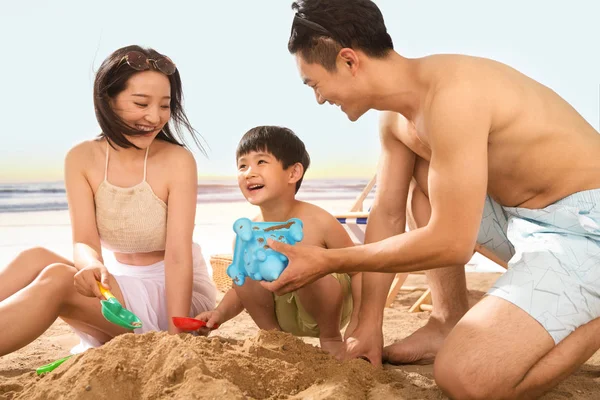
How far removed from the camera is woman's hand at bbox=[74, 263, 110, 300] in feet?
7.59

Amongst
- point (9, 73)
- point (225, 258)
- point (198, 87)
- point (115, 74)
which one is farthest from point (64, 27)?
point (115, 74)

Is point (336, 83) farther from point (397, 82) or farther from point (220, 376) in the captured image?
point (220, 376)

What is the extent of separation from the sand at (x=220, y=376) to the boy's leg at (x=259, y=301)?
0.50 metres

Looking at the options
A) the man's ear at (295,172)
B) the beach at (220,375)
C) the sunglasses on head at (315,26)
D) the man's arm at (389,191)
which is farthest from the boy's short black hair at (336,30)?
the beach at (220,375)

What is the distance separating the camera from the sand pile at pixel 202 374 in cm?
170

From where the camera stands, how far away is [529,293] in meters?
2.03

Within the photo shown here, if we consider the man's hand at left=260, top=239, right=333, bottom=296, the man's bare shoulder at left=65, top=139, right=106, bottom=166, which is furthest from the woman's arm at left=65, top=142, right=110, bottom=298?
the man's hand at left=260, top=239, right=333, bottom=296

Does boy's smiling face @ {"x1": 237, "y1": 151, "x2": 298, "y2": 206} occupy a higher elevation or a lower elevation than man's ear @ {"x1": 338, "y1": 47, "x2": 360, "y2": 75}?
lower

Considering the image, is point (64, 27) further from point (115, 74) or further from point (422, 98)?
point (422, 98)

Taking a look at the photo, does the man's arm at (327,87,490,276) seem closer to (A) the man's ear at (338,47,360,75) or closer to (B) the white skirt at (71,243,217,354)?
(A) the man's ear at (338,47,360,75)

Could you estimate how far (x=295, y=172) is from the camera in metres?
2.81

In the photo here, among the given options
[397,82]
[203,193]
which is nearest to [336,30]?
[397,82]

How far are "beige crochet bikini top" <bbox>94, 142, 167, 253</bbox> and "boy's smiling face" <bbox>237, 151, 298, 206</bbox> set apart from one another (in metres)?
0.35

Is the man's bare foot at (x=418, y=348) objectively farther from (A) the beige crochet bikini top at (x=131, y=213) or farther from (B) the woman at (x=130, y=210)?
(A) the beige crochet bikini top at (x=131, y=213)
